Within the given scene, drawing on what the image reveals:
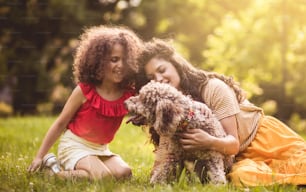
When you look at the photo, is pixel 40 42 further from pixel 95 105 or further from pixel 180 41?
pixel 95 105

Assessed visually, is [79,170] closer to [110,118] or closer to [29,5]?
[110,118]

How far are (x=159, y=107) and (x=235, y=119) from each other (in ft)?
3.69

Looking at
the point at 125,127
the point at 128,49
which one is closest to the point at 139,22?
the point at 125,127

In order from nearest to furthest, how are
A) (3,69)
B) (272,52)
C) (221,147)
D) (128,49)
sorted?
(221,147)
(128,49)
(272,52)
(3,69)

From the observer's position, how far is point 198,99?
17.3 feet

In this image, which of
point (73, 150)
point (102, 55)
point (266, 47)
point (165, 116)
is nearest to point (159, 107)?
point (165, 116)

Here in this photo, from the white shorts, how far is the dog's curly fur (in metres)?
0.87

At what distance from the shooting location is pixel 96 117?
A: 5.47 metres

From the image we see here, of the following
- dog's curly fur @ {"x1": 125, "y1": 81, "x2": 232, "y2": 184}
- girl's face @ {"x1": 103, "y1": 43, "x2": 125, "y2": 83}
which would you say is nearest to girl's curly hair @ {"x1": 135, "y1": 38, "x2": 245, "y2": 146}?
girl's face @ {"x1": 103, "y1": 43, "x2": 125, "y2": 83}

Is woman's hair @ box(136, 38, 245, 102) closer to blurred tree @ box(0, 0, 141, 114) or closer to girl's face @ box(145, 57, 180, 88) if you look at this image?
girl's face @ box(145, 57, 180, 88)

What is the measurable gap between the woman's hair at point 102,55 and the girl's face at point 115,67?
0.03 m

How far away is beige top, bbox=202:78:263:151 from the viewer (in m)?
5.11

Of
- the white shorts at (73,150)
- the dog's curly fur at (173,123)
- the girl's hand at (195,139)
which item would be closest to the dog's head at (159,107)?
the dog's curly fur at (173,123)

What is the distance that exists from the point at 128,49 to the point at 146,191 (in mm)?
1744
